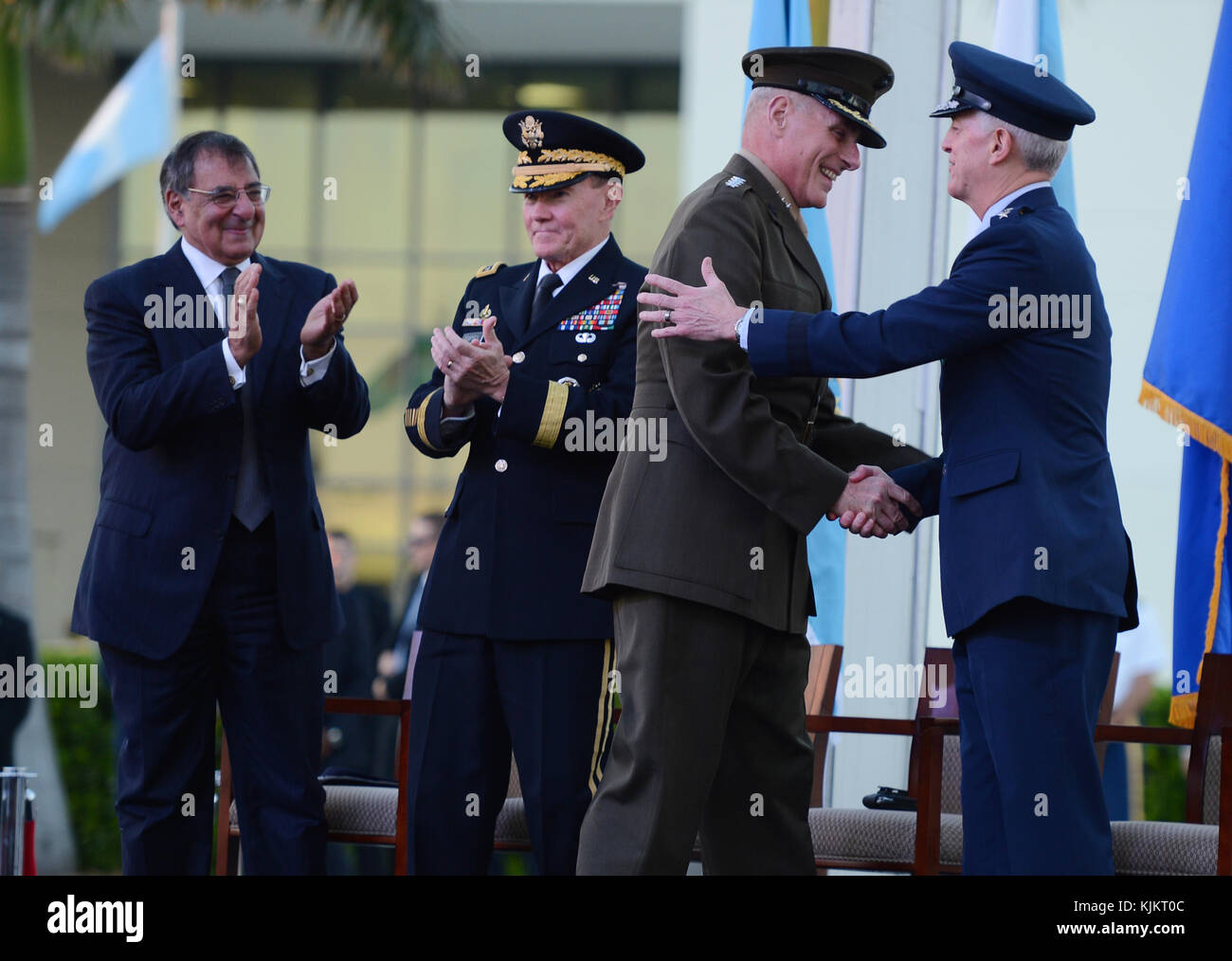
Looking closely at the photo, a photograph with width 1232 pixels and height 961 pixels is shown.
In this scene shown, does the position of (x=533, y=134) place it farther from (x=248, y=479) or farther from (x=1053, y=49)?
(x=1053, y=49)

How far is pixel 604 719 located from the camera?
349 centimetres

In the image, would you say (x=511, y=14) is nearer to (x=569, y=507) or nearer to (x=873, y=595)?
(x=873, y=595)

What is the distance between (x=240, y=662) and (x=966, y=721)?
1591mm

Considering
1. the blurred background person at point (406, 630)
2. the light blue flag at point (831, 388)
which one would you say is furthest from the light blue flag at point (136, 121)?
the light blue flag at point (831, 388)

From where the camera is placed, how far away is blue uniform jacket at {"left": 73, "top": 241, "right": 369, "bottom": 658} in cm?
349

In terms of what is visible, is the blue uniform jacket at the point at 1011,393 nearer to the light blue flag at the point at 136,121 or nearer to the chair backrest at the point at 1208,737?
the chair backrest at the point at 1208,737

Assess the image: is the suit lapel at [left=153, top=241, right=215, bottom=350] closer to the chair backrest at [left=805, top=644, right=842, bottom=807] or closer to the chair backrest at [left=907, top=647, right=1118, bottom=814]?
the chair backrest at [left=805, top=644, right=842, bottom=807]

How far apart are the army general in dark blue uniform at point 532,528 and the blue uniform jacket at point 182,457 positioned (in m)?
0.27

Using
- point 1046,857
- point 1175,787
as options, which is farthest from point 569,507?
point 1175,787

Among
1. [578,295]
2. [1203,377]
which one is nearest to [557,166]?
[578,295]

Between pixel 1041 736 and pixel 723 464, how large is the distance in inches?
29.9

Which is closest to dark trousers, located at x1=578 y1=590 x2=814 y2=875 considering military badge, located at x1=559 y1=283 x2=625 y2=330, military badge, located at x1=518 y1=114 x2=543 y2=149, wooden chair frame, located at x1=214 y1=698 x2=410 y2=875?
military badge, located at x1=559 y1=283 x2=625 y2=330

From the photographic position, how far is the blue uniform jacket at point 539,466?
11.4 ft

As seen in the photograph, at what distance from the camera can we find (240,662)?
357 centimetres
